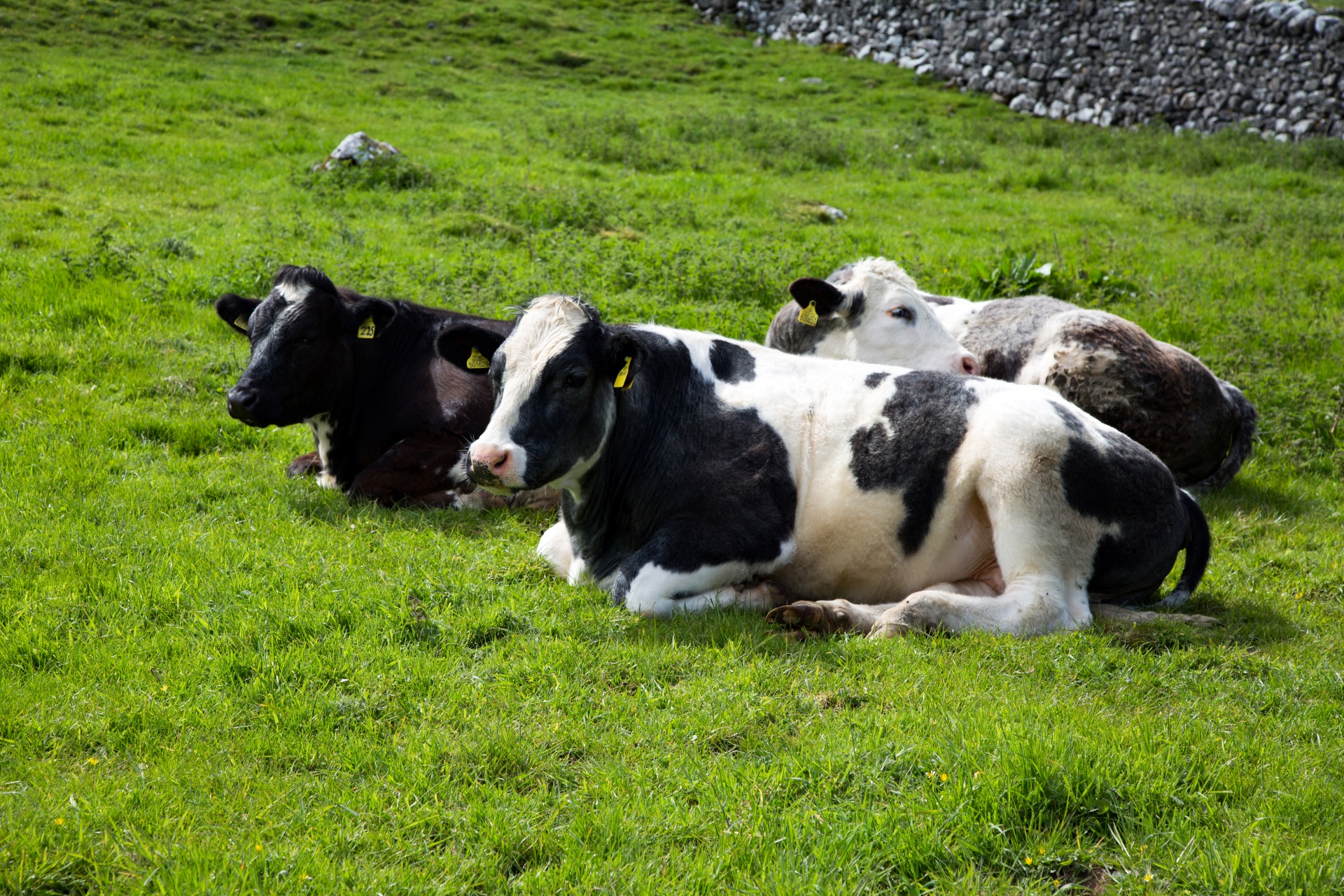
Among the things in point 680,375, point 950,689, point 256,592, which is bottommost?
point 256,592

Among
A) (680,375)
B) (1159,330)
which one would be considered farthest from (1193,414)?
(680,375)

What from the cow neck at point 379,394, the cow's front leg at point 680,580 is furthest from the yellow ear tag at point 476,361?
the cow neck at point 379,394

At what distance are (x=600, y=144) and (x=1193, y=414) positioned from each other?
540 inches

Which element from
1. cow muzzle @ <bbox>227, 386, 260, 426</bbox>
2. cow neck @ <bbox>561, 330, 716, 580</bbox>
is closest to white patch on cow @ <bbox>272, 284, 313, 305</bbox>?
cow muzzle @ <bbox>227, 386, 260, 426</bbox>

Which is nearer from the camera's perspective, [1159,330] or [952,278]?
[1159,330]

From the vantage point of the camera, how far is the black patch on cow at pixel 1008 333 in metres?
9.36

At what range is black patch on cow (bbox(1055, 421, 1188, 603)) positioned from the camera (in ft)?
19.4

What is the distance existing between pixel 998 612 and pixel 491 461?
2.65 meters

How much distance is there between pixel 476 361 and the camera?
6605 mm

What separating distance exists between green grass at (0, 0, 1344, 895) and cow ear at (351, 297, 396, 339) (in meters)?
1.26

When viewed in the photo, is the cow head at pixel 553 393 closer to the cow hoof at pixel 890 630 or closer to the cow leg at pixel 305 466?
the cow hoof at pixel 890 630

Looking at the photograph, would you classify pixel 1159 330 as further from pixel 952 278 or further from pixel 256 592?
pixel 256 592

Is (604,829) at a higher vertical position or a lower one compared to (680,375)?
lower

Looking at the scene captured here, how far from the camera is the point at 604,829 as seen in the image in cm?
382
